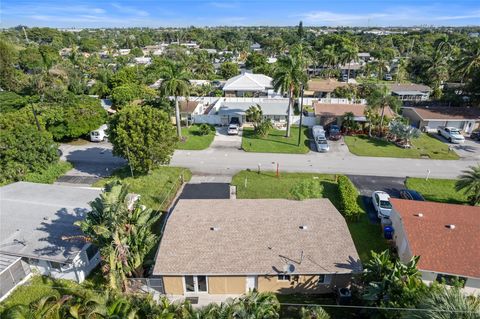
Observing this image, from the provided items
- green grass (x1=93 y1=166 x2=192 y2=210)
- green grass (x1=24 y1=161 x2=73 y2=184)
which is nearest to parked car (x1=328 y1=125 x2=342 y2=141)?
green grass (x1=93 y1=166 x2=192 y2=210)

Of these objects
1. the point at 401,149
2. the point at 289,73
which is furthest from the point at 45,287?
the point at 401,149

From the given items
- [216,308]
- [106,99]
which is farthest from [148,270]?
[106,99]

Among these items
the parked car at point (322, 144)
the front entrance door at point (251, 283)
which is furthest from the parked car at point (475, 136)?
the front entrance door at point (251, 283)

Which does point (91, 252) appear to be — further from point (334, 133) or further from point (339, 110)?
point (339, 110)

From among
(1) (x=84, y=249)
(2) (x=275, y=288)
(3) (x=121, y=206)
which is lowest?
A: (2) (x=275, y=288)

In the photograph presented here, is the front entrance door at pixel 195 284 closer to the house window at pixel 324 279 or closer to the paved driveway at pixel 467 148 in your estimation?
the house window at pixel 324 279

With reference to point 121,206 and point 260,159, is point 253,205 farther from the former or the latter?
point 260,159
